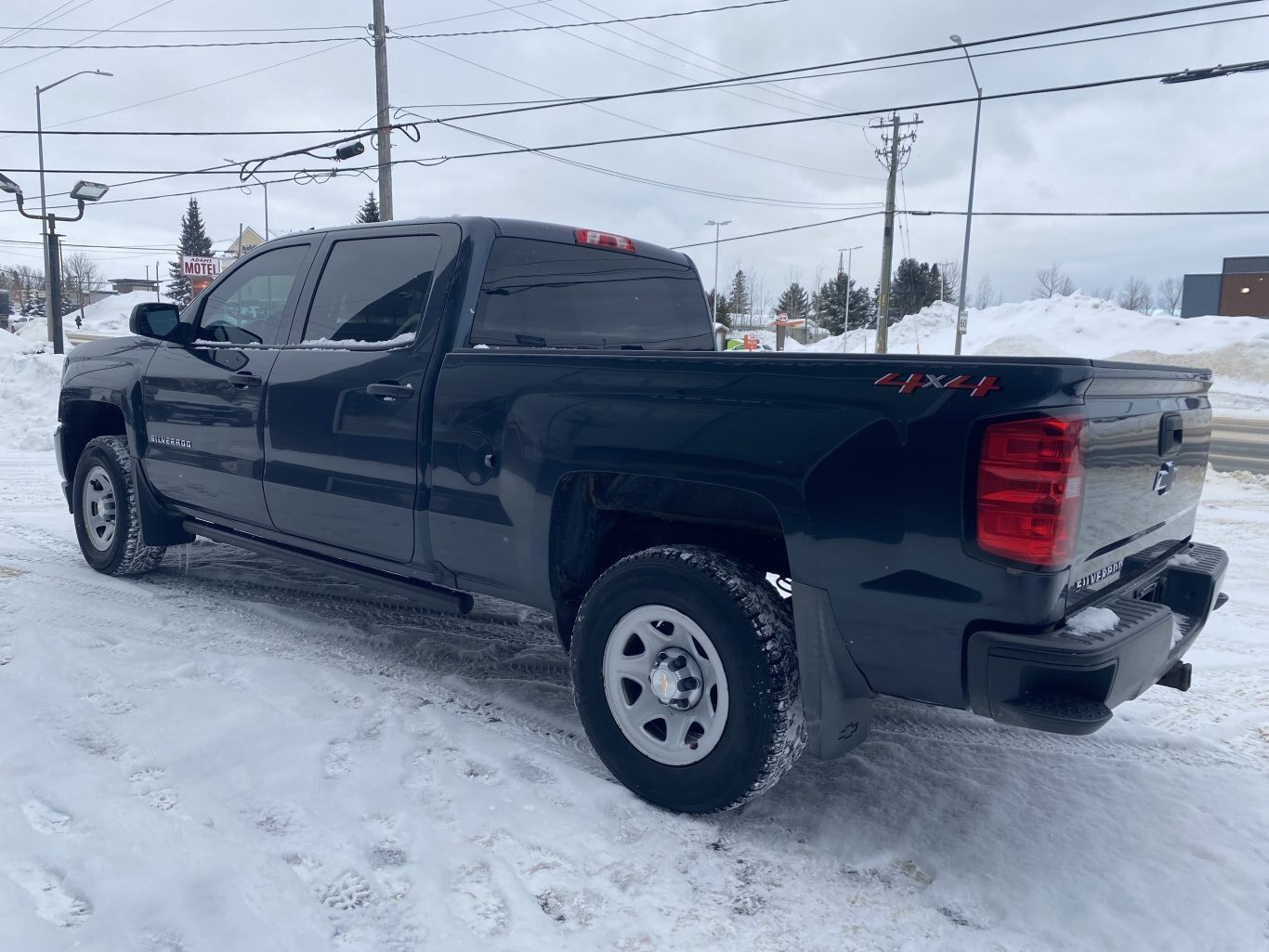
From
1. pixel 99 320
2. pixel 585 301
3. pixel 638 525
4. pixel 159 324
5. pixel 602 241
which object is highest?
pixel 99 320

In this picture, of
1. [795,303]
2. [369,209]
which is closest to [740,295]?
[795,303]

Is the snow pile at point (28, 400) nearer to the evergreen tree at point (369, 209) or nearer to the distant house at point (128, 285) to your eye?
the evergreen tree at point (369, 209)

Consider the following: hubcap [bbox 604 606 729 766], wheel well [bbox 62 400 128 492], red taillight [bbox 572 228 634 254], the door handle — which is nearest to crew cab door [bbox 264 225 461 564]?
the door handle

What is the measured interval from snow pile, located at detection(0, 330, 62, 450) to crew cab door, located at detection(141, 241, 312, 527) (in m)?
7.31

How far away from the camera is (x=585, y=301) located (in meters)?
4.27


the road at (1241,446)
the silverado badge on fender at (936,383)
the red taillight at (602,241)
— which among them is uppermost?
the red taillight at (602,241)

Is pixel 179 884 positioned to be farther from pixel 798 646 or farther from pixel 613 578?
pixel 798 646

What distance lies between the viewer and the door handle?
3.69 meters

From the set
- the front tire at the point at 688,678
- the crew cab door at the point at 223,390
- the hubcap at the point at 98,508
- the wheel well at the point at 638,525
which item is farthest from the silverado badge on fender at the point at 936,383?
the hubcap at the point at 98,508

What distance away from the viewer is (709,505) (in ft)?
9.90

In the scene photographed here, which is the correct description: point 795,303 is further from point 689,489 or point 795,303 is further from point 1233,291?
point 689,489

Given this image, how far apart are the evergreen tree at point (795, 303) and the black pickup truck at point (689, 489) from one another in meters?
87.1

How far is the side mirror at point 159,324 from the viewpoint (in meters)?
4.91

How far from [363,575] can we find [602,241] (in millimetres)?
1922
